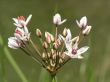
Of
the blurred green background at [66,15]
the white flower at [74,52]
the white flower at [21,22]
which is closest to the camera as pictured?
the white flower at [74,52]

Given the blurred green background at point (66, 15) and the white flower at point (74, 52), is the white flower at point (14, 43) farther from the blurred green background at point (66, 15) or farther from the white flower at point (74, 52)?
the blurred green background at point (66, 15)

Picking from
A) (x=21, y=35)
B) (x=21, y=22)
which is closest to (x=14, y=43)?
(x=21, y=35)

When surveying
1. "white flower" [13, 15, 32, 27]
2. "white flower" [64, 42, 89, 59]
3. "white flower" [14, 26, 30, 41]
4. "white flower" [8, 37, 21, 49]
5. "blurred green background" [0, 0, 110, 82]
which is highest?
"blurred green background" [0, 0, 110, 82]

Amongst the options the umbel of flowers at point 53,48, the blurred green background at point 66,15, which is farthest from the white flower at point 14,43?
the blurred green background at point 66,15

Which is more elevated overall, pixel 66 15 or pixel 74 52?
pixel 66 15

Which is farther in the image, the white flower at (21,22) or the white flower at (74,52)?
the white flower at (21,22)

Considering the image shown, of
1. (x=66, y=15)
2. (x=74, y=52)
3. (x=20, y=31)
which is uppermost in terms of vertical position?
(x=66, y=15)

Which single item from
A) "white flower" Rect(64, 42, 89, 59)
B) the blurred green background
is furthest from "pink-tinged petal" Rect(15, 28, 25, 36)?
the blurred green background

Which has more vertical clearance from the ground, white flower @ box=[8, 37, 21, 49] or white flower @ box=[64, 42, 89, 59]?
white flower @ box=[8, 37, 21, 49]

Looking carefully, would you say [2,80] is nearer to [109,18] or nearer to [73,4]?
[109,18]

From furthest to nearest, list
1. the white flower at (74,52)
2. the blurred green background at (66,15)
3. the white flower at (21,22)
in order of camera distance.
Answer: the blurred green background at (66,15)
the white flower at (21,22)
the white flower at (74,52)

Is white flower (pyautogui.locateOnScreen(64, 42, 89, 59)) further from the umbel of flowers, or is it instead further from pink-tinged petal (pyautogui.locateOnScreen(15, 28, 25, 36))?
pink-tinged petal (pyautogui.locateOnScreen(15, 28, 25, 36))

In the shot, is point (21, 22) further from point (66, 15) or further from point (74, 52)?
point (66, 15)
